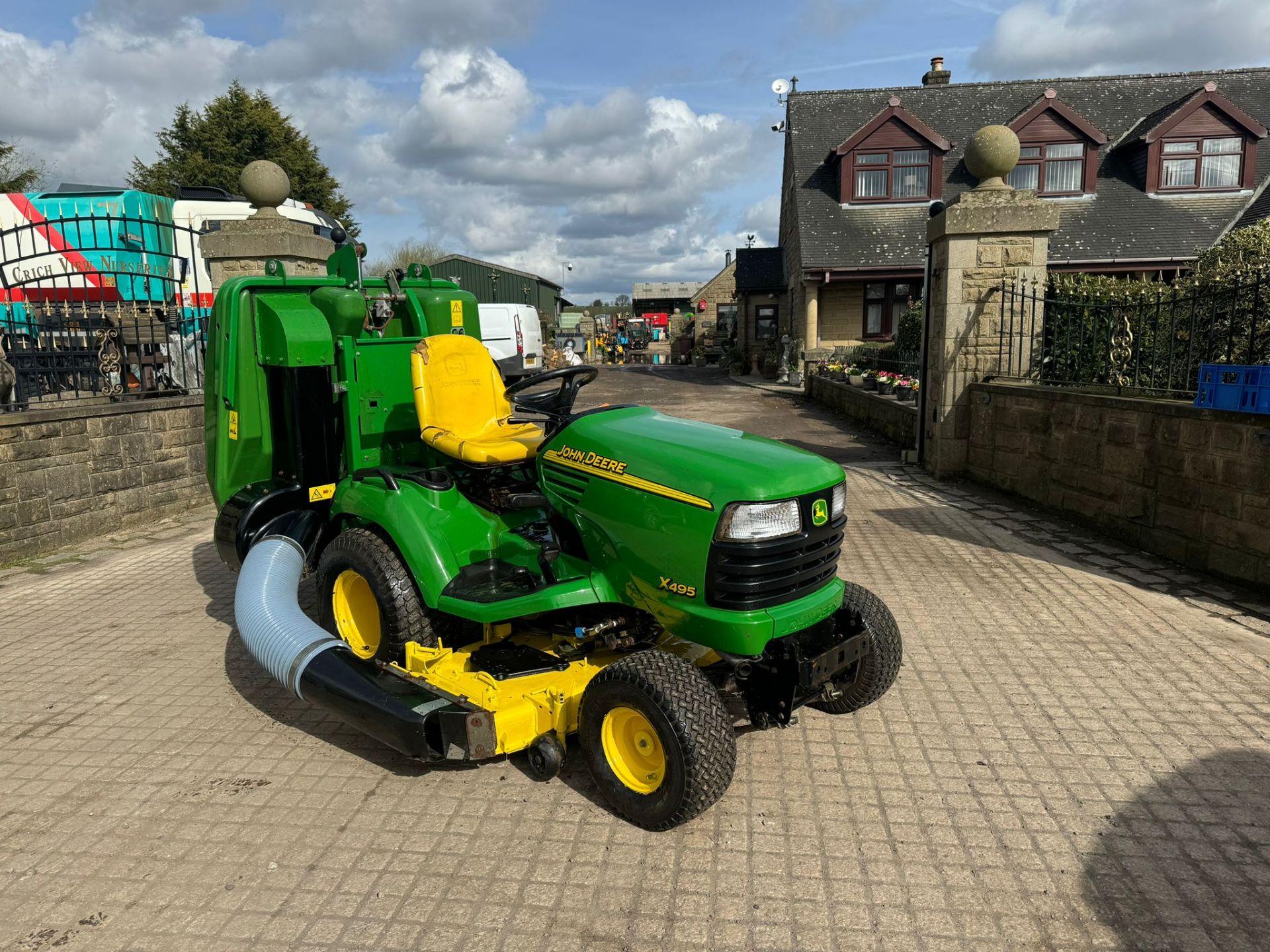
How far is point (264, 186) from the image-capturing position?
8.16 m

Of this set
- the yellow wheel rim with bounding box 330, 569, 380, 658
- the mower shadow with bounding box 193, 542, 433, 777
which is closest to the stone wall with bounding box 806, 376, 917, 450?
the yellow wheel rim with bounding box 330, 569, 380, 658

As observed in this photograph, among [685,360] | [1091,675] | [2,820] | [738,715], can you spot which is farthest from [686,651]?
[685,360]

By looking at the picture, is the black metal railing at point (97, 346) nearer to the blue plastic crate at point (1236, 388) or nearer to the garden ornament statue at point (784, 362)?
the blue plastic crate at point (1236, 388)

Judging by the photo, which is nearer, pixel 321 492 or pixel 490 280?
pixel 321 492

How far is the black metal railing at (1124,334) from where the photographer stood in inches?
254

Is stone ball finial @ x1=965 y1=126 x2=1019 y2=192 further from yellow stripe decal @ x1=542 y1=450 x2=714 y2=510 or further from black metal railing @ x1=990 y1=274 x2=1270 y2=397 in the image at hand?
yellow stripe decal @ x1=542 y1=450 x2=714 y2=510

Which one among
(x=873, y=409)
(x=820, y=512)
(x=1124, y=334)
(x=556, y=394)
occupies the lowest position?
(x=873, y=409)

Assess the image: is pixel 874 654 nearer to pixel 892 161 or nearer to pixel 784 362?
pixel 784 362

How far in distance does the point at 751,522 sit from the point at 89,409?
21.4 ft

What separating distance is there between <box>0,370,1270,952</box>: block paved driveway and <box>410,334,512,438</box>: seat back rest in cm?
148

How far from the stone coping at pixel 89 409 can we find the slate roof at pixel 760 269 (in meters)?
22.3

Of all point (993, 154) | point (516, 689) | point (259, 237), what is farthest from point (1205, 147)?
point (516, 689)

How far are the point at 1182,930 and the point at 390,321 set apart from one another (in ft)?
15.6

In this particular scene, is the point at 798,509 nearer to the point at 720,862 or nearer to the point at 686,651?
the point at 686,651
